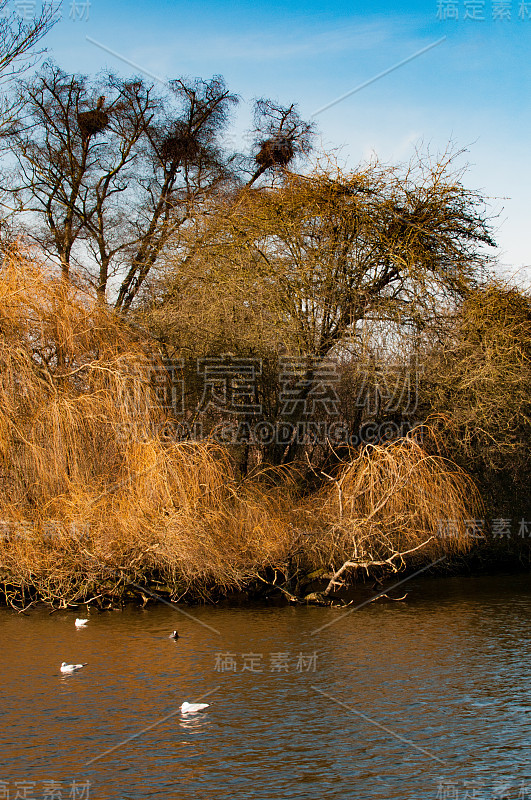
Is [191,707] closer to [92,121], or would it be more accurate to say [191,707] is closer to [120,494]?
[120,494]

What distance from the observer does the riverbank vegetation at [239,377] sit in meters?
14.2

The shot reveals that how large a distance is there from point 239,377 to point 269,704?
9797 millimetres

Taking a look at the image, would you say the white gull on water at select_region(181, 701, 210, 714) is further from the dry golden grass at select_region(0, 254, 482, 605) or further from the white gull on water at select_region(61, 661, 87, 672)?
the dry golden grass at select_region(0, 254, 482, 605)

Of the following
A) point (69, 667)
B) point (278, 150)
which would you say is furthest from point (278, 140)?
point (69, 667)

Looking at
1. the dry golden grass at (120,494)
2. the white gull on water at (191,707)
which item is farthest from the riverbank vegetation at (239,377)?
the white gull on water at (191,707)

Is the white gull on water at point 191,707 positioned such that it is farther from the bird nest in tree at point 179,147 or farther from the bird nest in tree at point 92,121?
the bird nest in tree at point 179,147

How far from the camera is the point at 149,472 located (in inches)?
550

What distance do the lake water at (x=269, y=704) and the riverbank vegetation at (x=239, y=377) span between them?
114 centimetres

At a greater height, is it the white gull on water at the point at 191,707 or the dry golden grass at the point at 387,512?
the dry golden grass at the point at 387,512

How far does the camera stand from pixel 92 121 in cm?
2514

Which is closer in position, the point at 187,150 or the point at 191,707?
the point at 191,707

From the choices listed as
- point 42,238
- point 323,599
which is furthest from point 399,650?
point 42,238

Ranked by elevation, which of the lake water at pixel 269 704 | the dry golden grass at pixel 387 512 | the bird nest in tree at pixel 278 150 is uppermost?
the bird nest in tree at pixel 278 150

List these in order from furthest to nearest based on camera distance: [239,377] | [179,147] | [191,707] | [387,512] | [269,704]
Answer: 1. [179,147]
2. [239,377]
3. [387,512]
4. [269,704]
5. [191,707]
